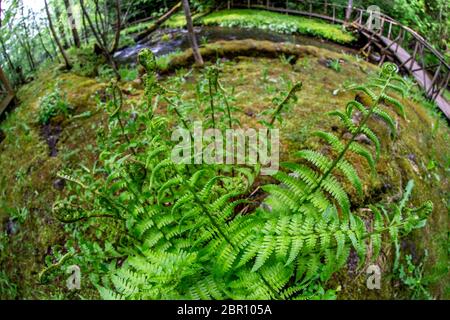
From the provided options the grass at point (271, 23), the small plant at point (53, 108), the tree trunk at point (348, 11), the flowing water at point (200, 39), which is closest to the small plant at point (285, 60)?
the flowing water at point (200, 39)

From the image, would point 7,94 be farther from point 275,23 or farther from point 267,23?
point 275,23

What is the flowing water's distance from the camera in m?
7.87

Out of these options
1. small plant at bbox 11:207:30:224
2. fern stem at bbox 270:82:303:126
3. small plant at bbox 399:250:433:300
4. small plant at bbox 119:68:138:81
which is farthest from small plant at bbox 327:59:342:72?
small plant at bbox 11:207:30:224

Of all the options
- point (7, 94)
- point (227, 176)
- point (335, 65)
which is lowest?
point (7, 94)

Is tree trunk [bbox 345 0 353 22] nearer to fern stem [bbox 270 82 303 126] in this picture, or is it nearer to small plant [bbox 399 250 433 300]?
fern stem [bbox 270 82 303 126]

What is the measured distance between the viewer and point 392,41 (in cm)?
718

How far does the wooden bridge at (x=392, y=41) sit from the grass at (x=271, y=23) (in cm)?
26

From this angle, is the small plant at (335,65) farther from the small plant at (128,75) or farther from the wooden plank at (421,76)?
the small plant at (128,75)

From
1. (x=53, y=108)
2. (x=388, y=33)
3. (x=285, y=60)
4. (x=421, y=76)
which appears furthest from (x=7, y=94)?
(x=388, y=33)

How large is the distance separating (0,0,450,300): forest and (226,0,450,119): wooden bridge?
10cm

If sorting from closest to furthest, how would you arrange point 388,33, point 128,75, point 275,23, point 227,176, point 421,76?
1. point 227,176
2. point 128,75
3. point 421,76
4. point 388,33
5. point 275,23

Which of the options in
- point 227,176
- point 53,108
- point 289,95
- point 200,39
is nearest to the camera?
point 289,95

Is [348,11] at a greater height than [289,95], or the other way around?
[289,95]

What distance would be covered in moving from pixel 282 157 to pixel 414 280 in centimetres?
127
